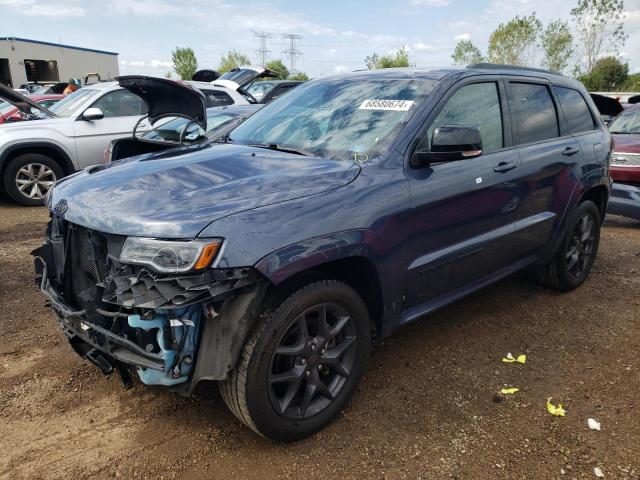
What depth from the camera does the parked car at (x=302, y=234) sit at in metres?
2.12

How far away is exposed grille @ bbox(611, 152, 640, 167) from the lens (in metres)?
6.79

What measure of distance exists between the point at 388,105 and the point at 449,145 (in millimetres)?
525

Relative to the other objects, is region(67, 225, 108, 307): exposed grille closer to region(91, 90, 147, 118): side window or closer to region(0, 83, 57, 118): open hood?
region(0, 83, 57, 118): open hood

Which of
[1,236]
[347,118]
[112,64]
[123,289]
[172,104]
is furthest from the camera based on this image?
[112,64]

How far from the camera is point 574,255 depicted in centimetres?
445

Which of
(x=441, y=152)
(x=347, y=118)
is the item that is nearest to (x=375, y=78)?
(x=347, y=118)

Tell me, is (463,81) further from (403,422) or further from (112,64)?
(112,64)

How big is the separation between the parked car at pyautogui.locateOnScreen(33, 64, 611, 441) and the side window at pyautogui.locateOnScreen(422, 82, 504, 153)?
0.5 inches

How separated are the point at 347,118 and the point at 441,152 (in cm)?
67

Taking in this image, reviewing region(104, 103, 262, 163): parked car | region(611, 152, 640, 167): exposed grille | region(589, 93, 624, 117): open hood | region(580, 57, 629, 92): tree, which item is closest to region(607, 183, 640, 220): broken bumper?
region(611, 152, 640, 167): exposed grille

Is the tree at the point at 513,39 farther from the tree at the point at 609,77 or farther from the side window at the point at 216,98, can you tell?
the side window at the point at 216,98

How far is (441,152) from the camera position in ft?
9.10

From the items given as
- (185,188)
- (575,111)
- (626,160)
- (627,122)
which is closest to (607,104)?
(627,122)

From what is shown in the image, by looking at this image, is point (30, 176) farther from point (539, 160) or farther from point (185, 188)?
point (539, 160)
